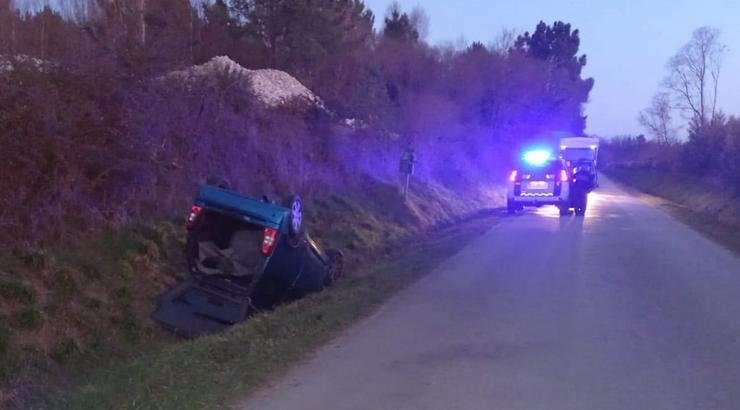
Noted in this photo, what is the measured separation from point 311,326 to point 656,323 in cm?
415

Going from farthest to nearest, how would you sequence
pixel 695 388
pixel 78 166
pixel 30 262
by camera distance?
pixel 78 166 → pixel 30 262 → pixel 695 388

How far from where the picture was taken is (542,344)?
9.03 metres

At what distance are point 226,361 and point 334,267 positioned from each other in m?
6.84

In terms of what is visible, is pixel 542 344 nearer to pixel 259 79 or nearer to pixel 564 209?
pixel 259 79

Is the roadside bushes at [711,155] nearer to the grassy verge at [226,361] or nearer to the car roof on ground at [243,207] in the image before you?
the grassy verge at [226,361]

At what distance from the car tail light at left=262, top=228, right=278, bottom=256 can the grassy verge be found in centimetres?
82

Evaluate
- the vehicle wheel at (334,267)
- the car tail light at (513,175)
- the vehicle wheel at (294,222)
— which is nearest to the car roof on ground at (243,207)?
the vehicle wheel at (294,222)

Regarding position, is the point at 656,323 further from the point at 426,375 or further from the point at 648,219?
the point at 648,219

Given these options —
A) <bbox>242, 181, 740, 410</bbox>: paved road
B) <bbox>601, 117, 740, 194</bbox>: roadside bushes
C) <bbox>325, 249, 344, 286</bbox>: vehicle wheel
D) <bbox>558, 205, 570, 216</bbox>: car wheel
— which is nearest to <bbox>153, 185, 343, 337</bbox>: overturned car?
<bbox>325, 249, 344, 286</bbox>: vehicle wheel

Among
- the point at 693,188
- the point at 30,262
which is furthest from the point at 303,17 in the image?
the point at 30,262

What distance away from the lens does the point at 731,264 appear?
16453 millimetres

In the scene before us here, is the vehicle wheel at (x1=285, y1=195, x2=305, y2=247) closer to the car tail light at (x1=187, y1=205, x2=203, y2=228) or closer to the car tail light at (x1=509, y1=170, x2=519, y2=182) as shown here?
the car tail light at (x1=187, y1=205, x2=203, y2=228)

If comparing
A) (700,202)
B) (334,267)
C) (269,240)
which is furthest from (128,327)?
(700,202)

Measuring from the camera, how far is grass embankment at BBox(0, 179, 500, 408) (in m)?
7.46
